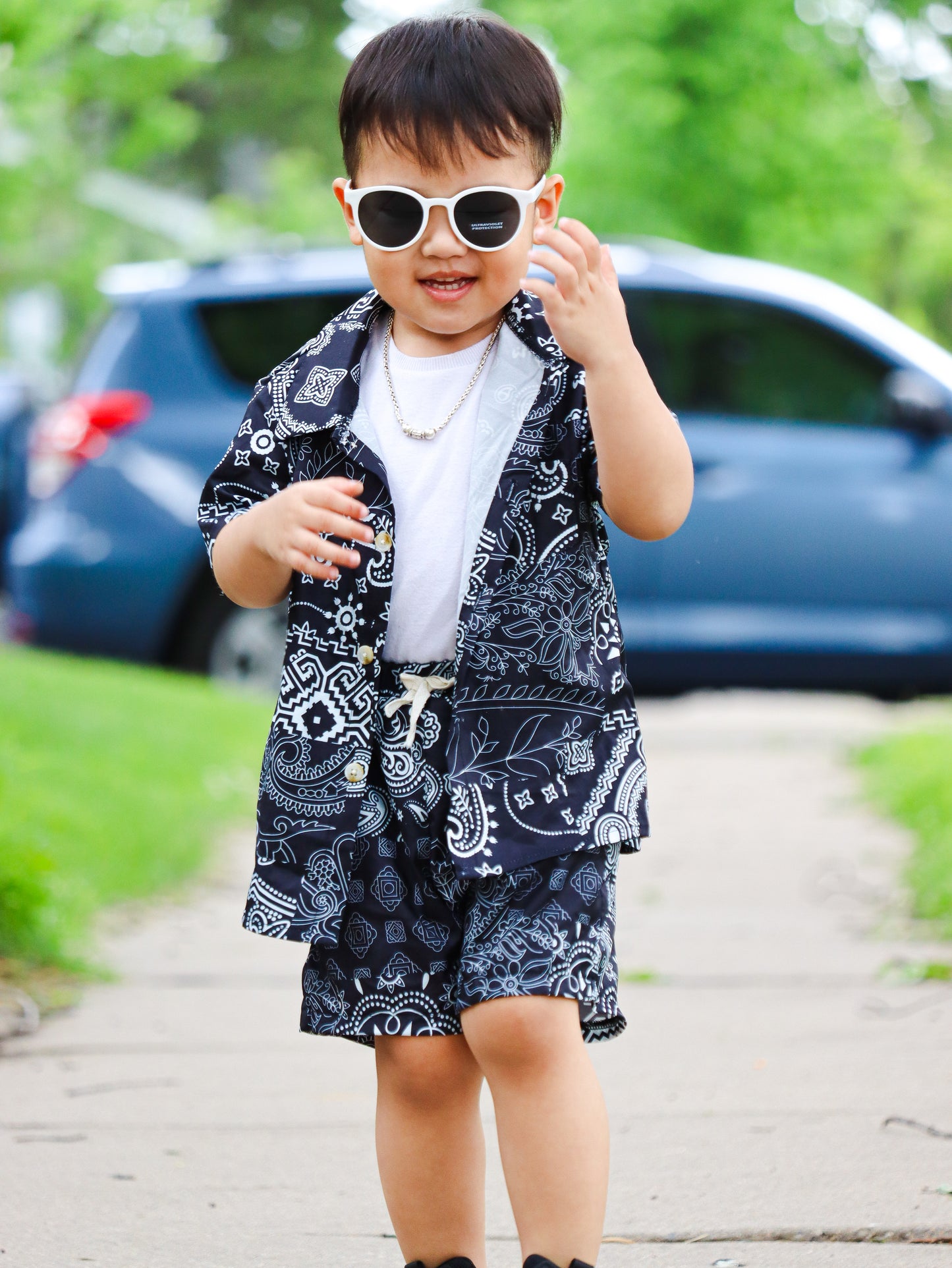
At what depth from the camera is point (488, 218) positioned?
191cm

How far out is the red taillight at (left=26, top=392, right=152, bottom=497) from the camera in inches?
266

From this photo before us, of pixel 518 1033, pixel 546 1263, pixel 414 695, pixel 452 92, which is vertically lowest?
pixel 546 1263

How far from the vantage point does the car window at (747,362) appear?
6.67 metres

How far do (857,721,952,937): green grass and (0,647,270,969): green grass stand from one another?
2.00 m

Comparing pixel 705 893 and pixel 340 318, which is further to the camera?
pixel 705 893

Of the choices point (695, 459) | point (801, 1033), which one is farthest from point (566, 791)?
point (695, 459)

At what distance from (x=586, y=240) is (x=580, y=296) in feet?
0.20

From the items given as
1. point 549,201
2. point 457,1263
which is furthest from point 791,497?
point 457,1263

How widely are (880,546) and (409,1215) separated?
4946mm

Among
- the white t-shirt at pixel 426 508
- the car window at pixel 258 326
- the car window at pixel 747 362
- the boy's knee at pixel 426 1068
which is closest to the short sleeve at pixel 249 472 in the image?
the white t-shirt at pixel 426 508

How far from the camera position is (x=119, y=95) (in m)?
10.6

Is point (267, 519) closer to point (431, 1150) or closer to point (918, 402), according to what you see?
point (431, 1150)

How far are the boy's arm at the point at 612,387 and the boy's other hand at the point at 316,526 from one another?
0.28m

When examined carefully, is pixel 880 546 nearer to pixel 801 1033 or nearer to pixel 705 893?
pixel 705 893
